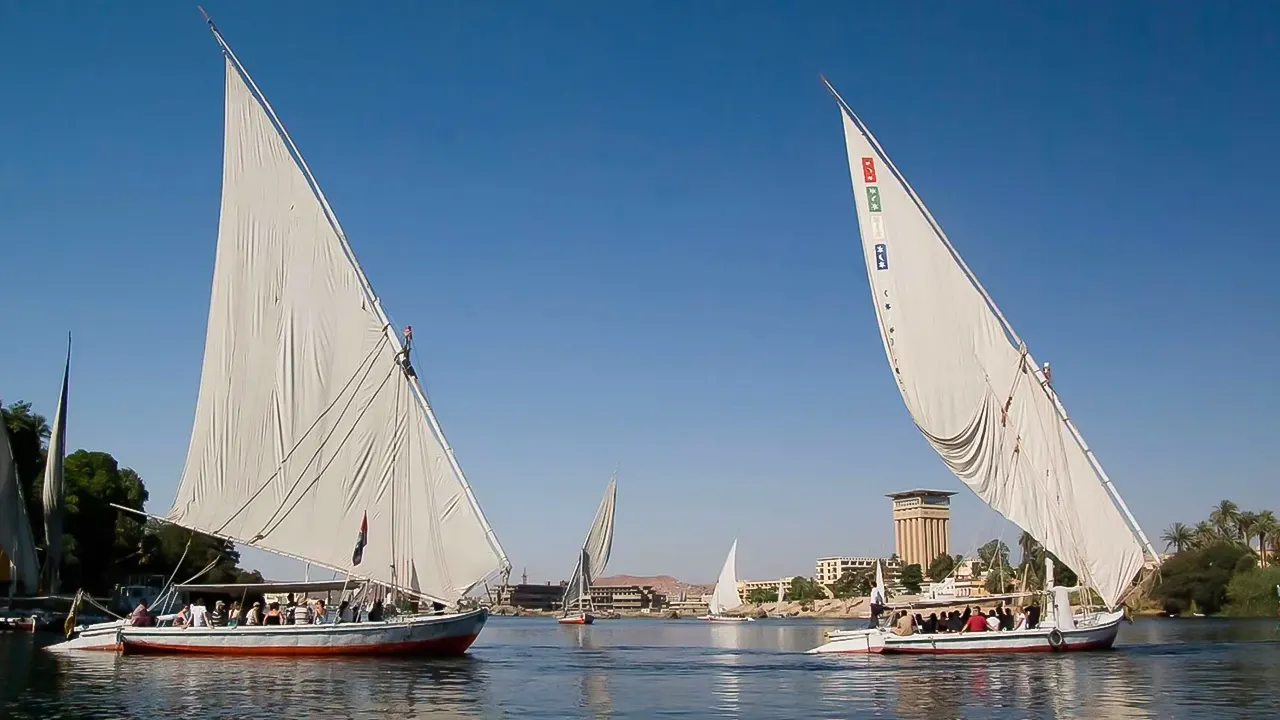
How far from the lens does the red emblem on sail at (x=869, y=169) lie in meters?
45.6

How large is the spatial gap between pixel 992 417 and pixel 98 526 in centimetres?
6814

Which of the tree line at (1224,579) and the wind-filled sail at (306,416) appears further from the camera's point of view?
the tree line at (1224,579)

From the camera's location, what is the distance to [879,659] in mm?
43406

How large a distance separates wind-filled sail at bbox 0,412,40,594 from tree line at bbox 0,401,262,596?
3322 mm

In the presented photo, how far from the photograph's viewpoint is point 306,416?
4462cm

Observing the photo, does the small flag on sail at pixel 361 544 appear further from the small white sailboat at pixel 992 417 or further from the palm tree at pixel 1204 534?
the palm tree at pixel 1204 534

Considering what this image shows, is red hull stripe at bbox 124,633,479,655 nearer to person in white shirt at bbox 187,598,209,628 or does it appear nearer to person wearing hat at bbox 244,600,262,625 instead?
person in white shirt at bbox 187,598,209,628

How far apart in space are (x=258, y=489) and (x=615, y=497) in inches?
3195

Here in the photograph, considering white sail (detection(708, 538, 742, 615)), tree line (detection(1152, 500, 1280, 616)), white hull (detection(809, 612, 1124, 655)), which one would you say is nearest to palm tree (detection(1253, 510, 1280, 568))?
tree line (detection(1152, 500, 1280, 616))

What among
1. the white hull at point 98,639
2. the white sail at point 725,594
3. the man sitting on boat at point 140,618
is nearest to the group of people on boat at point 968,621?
the man sitting on boat at point 140,618

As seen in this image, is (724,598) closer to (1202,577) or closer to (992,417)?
(1202,577)

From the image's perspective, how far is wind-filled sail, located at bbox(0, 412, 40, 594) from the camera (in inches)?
2707

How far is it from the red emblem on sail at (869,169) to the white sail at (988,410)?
944mm

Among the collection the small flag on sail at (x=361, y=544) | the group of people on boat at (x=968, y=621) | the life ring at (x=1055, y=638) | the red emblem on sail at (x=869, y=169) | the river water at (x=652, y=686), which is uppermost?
the red emblem on sail at (x=869, y=169)
